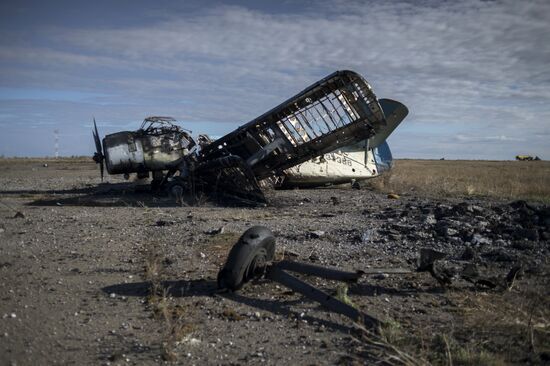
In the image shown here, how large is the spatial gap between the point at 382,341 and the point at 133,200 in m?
11.0

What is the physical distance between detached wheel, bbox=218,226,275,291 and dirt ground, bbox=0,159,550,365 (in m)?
0.19

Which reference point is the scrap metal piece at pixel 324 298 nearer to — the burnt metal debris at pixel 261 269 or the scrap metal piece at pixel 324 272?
the burnt metal debris at pixel 261 269

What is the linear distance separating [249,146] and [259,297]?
384 inches

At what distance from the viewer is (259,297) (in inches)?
200

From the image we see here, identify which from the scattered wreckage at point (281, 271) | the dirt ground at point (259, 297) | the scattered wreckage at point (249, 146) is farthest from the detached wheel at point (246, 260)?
the scattered wreckage at point (249, 146)

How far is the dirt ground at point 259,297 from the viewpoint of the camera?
377cm

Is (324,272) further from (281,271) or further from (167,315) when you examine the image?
(167,315)

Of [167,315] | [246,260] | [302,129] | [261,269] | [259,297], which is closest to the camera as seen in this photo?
[167,315]

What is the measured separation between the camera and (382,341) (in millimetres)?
3805

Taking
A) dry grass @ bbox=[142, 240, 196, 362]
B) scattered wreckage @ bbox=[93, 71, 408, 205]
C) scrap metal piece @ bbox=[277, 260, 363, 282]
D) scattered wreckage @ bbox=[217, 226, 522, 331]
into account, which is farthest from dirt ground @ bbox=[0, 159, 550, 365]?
scattered wreckage @ bbox=[93, 71, 408, 205]

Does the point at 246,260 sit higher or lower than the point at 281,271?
higher

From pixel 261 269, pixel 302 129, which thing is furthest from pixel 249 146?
pixel 261 269

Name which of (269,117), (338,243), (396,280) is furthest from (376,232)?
(269,117)

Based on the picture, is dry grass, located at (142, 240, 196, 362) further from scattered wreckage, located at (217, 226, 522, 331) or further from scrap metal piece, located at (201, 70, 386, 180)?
scrap metal piece, located at (201, 70, 386, 180)
